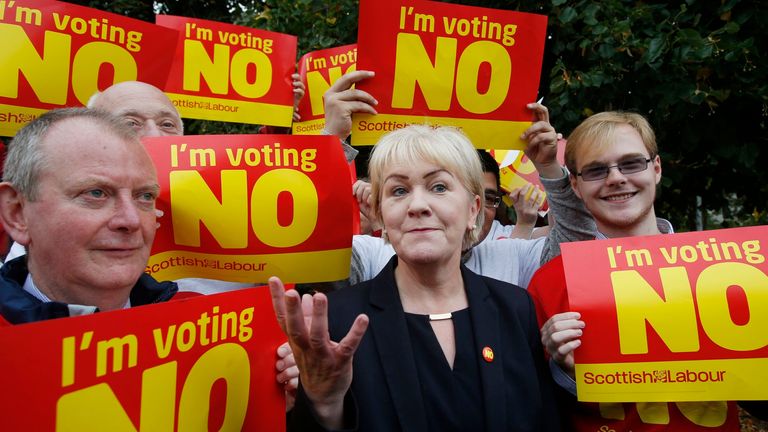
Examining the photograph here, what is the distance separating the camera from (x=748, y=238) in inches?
94.9

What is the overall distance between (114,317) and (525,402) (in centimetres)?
132

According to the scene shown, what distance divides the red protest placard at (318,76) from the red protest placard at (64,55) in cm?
165

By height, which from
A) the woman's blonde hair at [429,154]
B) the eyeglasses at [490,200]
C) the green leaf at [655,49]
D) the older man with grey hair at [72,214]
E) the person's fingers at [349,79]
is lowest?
the older man with grey hair at [72,214]

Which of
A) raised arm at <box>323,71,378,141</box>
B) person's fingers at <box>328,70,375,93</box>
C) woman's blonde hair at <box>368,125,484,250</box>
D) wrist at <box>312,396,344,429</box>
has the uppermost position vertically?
person's fingers at <box>328,70,375,93</box>

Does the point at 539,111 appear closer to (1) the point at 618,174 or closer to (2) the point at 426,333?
(1) the point at 618,174

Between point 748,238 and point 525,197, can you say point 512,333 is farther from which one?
point 525,197

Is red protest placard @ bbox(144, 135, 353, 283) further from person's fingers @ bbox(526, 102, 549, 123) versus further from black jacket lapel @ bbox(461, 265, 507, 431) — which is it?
person's fingers @ bbox(526, 102, 549, 123)

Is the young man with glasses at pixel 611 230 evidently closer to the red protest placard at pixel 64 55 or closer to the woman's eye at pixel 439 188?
the woman's eye at pixel 439 188

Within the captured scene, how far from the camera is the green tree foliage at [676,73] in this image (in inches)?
171

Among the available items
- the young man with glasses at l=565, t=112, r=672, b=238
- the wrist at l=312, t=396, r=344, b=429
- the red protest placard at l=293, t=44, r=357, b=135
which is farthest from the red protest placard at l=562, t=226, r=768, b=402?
the red protest placard at l=293, t=44, r=357, b=135

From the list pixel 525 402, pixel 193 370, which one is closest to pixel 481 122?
pixel 525 402

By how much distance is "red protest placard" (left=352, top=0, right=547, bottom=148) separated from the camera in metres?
3.14

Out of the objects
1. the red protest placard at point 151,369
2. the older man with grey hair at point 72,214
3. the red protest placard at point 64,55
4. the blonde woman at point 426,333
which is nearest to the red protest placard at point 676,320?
the blonde woman at point 426,333

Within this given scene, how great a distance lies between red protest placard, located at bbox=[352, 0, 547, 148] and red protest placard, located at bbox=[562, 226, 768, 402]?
104 cm
